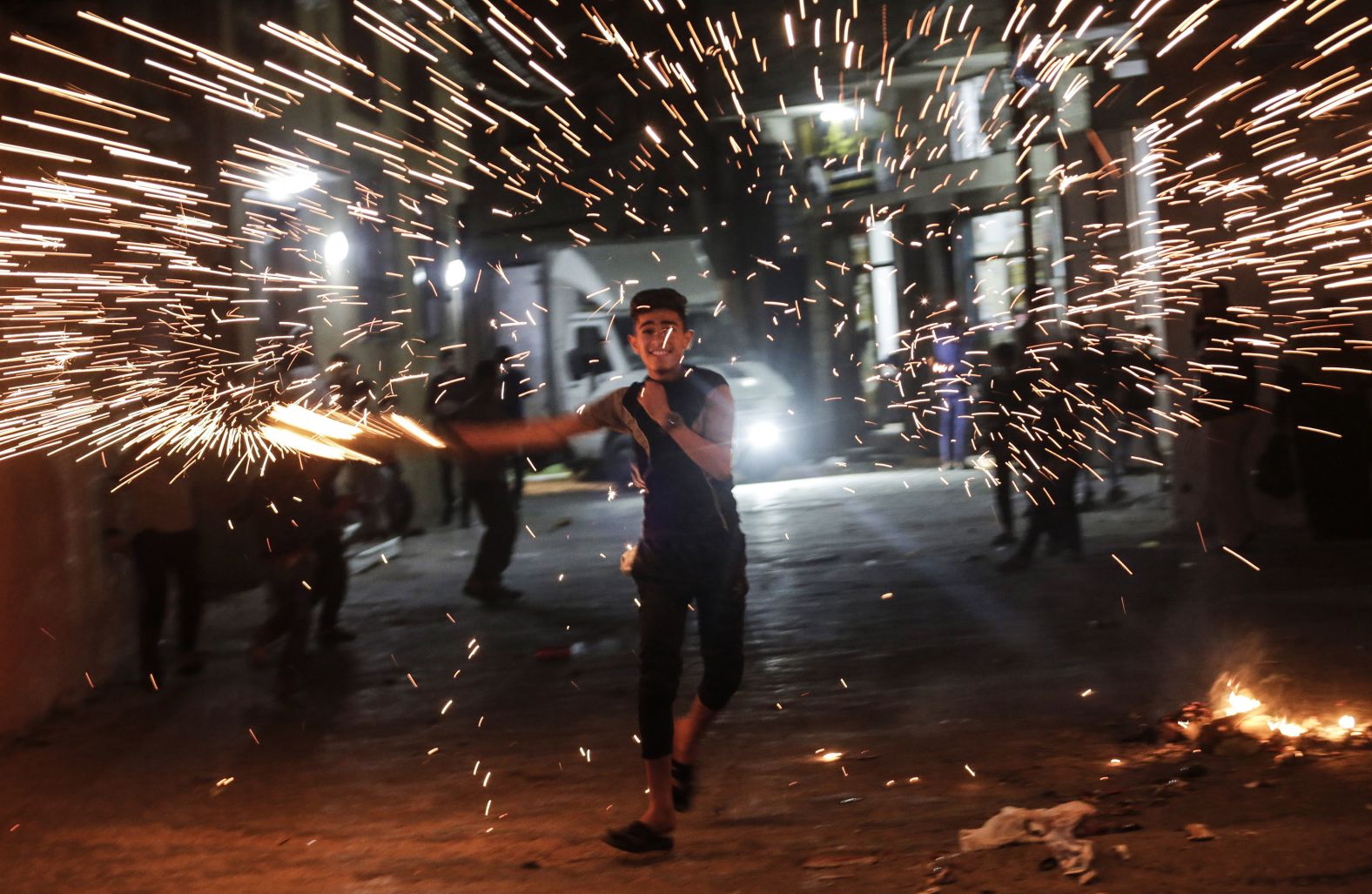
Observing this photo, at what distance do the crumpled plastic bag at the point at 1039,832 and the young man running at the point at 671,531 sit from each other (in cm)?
90

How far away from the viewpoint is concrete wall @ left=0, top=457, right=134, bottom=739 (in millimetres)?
6660

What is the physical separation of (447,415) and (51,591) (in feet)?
13.4

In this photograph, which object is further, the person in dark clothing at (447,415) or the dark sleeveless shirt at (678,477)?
the person in dark clothing at (447,415)

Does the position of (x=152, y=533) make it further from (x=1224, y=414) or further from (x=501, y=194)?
(x=501, y=194)

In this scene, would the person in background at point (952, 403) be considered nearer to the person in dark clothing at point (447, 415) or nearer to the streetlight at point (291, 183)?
the person in dark clothing at point (447, 415)

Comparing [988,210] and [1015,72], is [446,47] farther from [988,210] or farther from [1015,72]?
[1015,72]

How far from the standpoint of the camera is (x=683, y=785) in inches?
184

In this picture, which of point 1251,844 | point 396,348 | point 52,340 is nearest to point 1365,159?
point 1251,844

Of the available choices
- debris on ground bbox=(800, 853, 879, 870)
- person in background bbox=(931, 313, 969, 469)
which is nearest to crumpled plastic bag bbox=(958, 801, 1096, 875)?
debris on ground bbox=(800, 853, 879, 870)

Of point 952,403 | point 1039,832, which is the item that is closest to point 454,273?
point 952,403

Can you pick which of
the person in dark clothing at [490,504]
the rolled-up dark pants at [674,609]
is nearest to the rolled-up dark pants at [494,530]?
the person in dark clothing at [490,504]

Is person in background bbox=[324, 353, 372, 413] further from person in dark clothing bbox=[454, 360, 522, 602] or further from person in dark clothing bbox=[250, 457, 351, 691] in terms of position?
person in dark clothing bbox=[250, 457, 351, 691]

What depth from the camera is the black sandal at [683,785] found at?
4668 millimetres

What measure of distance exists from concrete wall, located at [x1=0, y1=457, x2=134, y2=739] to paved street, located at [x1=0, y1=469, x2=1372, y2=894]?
196 millimetres
